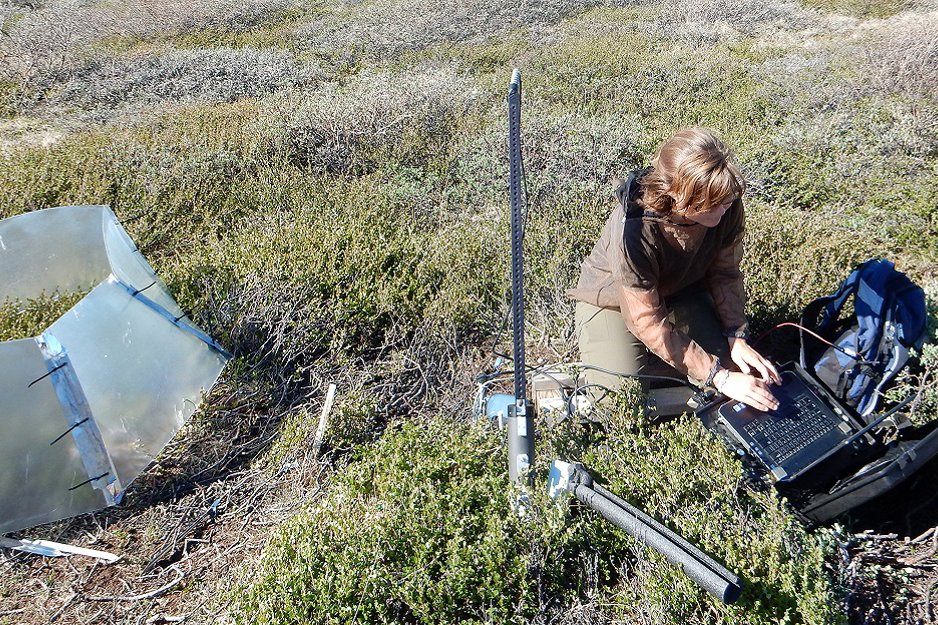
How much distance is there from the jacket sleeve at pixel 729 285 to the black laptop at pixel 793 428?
438 mm

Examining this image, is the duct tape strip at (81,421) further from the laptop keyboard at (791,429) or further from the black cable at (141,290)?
the laptop keyboard at (791,429)

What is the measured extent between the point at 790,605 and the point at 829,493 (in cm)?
68

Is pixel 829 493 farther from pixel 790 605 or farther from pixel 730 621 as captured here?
pixel 730 621

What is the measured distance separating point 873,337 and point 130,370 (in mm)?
3144

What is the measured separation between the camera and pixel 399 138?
6.12 metres

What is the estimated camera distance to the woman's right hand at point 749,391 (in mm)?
2336

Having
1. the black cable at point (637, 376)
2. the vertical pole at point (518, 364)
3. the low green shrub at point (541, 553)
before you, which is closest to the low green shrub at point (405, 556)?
the low green shrub at point (541, 553)

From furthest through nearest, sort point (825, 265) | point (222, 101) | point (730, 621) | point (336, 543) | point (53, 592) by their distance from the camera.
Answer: point (222, 101) < point (825, 265) < point (53, 592) < point (336, 543) < point (730, 621)

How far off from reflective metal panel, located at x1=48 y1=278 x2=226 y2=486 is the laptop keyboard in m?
2.54

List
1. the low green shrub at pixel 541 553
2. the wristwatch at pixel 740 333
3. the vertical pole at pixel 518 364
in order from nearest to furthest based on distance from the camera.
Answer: the vertical pole at pixel 518 364 → the low green shrub at pixel 541 553 → the wristwatch at pixel 740 333

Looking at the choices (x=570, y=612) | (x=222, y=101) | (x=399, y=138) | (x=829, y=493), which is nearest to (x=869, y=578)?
(x=829, y=493)

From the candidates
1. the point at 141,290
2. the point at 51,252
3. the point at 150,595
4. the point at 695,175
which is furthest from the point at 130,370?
the point at 695,175

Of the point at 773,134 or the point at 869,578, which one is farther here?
the point at 773,134

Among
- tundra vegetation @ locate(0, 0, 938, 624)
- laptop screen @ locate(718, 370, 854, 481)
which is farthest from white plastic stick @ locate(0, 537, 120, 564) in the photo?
laptop screen @ locate(718, 370, 854, 481)
